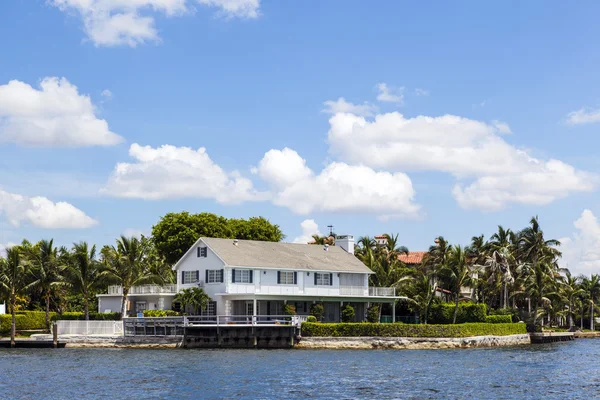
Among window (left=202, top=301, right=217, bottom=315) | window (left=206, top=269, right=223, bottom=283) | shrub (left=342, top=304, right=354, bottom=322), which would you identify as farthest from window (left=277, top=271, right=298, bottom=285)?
window (left=202, top=301, right=217, bottom=315)

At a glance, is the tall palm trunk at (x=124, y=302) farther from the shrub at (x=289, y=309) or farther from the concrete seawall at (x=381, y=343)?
the concrete seawall at (x=381, y=343)

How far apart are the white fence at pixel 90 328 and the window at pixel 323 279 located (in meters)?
17.8

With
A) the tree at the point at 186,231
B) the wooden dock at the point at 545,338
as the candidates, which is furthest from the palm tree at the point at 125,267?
the wooden dock at the point at 545,338

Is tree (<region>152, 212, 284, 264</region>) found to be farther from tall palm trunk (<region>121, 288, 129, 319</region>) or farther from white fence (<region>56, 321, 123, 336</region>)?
white fence (<region>56, 321, 123, 336</region>)

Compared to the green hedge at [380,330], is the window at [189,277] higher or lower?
higher

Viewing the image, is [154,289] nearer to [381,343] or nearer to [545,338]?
[381,343]

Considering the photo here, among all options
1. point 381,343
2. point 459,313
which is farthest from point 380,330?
point 459,313

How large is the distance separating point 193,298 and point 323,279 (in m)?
12.6

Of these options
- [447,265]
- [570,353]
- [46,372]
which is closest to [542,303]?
[447,265]

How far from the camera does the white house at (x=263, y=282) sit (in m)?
70.8

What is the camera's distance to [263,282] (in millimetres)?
72062

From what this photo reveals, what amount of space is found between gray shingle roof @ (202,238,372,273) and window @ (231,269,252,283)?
0.58 m

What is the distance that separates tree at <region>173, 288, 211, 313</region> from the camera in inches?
2736

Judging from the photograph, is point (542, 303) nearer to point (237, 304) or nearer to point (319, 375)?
A: point (237, 304)
